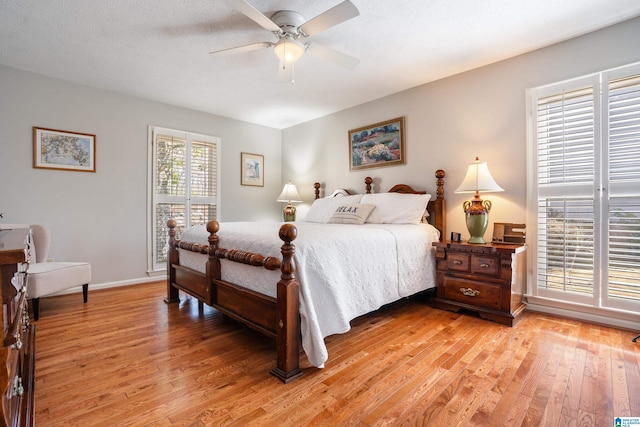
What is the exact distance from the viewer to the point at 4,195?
3188 mm

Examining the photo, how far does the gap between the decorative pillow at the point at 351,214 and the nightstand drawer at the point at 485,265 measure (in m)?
1.16

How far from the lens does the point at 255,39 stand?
2.72m

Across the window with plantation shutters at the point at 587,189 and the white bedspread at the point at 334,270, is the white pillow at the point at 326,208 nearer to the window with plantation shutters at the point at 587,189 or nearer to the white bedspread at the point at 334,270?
the white bedspread at the point at 334,270

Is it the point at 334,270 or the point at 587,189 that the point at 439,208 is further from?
the point at 334,270

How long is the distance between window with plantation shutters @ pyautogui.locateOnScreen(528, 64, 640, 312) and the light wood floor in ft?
A: 1.21

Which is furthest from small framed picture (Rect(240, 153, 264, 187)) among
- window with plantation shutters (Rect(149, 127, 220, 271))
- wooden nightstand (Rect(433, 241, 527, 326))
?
wooden nightstand (Rect(433, 241, 527, 326))

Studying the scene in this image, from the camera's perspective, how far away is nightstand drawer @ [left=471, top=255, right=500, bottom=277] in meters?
2.64

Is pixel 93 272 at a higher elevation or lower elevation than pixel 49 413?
higher

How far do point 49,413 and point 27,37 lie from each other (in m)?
3.03


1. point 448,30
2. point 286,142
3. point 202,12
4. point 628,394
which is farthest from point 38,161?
point 628,394

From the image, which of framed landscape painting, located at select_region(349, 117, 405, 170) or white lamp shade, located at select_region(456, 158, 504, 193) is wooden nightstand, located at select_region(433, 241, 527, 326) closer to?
white lamp shade, located at select_region(456, 158, 504, 193)

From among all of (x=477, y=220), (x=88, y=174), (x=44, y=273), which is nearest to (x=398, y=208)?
(x=477, y=220)

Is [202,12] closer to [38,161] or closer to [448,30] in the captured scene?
[448,30]

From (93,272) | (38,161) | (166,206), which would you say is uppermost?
(38,161)
